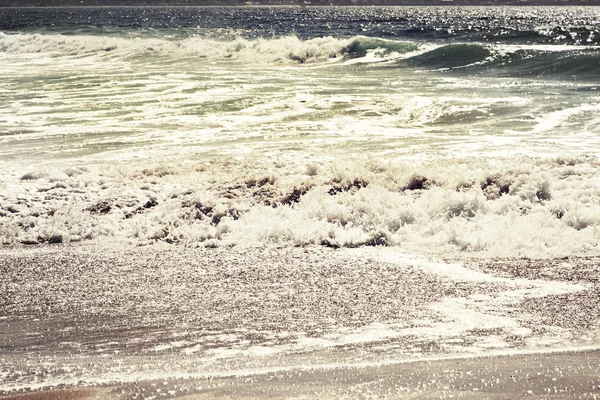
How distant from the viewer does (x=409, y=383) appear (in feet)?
13.3

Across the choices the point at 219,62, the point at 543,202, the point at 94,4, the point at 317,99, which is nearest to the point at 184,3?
the point at 94,4

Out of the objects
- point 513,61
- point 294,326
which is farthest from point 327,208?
point 513,61

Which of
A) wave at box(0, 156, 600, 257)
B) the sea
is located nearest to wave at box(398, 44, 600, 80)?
the sea

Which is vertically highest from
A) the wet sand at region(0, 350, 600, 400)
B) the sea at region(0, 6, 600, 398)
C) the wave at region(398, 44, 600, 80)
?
the wave at region(398, 44, 600, 80)

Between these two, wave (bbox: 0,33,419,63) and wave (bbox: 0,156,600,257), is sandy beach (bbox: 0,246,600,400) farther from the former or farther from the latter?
wave (bbox: 0,33,419,63)

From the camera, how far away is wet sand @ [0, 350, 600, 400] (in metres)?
3.90

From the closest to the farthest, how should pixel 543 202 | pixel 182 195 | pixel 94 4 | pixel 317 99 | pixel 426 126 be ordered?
pixel 543 202, pixel 182 195, pixel 426 126, pixel 317 99, pixel 94 4

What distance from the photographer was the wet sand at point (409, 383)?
3.90 m

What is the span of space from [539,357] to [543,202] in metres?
4.23

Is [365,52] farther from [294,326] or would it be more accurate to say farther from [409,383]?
[409,383]

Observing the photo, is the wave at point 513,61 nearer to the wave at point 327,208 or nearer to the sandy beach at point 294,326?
the wave at point 327,208

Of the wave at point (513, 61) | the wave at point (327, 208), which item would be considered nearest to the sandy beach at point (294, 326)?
the wave at point (327, 208)

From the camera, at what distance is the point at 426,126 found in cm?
1512

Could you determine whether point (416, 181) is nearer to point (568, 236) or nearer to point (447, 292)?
point (568, 236)
